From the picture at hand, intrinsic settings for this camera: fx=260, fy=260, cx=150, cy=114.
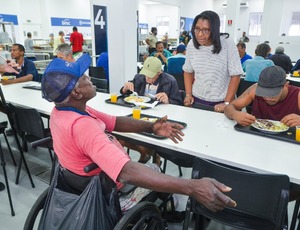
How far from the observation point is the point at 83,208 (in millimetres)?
1070

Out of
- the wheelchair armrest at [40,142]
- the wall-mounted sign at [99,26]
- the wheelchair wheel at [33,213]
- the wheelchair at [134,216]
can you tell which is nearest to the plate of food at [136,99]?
the wheelchair armrest at [40,142]

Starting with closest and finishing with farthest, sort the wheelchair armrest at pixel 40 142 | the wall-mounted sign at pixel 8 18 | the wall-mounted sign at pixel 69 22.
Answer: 1. the wheelchair armrest at pixel 40 142
2. the wall-mounted sign at pixel 8 18
3. the wall-mounted sign at pixel 69 22

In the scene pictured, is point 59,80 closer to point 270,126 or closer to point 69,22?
point 270,126

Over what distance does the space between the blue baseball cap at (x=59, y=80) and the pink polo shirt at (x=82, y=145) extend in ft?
0.28

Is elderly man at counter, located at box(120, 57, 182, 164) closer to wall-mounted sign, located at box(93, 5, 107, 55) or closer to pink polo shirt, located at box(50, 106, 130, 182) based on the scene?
pink polo shirt, located at box(50, 106, 130, 182)

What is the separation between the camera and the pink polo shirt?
1.00 meters

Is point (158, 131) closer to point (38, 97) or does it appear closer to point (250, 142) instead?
point (250, 142)

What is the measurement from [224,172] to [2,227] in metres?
1.76

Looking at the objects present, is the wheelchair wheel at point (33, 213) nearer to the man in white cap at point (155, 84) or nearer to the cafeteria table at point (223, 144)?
the cafeteria table at point (223, 144)

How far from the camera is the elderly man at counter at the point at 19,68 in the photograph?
3.60 metres

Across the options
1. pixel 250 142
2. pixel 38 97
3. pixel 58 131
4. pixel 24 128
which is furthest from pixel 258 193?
pixel 38 97

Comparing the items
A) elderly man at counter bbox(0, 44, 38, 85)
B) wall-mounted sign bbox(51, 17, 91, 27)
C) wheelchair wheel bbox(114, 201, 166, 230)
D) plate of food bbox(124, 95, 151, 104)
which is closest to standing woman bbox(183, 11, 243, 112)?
plate of food bbox(124, 95, 151, 104)

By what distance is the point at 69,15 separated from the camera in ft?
43.5

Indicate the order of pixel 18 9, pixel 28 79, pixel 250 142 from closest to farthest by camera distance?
pixel 250 142, pixel 28 79, pixel 18 9
